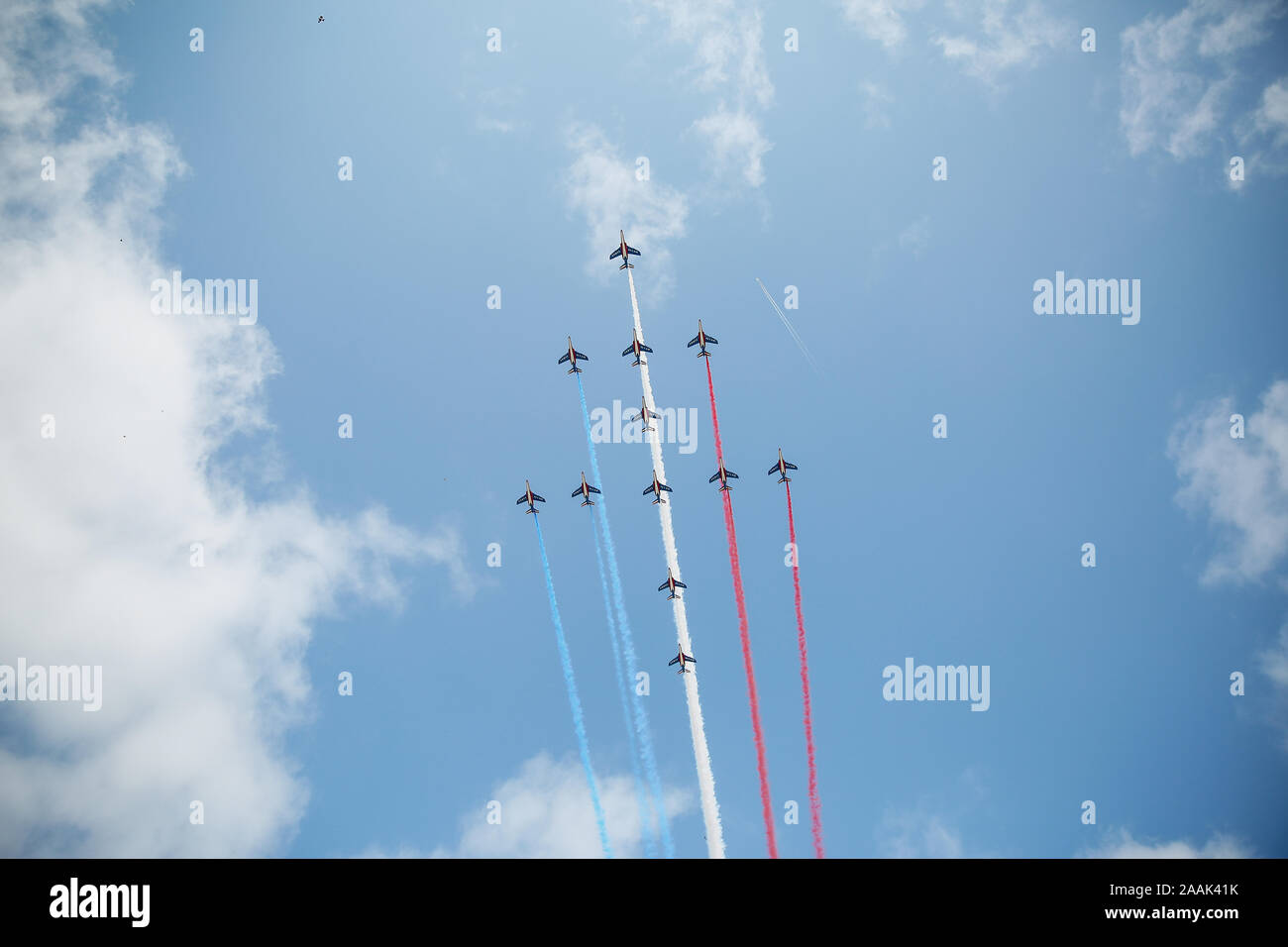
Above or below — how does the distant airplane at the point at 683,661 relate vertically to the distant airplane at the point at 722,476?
below

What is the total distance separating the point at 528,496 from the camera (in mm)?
72438

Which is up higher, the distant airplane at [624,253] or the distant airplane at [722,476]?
the distant airplane at [624,253]

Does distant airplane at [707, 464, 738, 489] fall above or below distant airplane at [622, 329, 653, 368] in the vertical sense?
below

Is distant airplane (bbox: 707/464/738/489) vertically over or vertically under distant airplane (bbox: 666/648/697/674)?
over

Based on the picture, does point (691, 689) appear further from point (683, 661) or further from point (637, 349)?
point (637, 349)

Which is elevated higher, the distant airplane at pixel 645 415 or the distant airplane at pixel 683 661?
the distant airplane at pixel 645 415

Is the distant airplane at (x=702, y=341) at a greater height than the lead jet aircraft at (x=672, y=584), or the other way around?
the distant airplane at (x=702, y=341)

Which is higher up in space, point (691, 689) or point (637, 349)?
point (637, 349)

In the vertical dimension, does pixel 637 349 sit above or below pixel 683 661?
above

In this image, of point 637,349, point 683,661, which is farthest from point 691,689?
point 637,349
